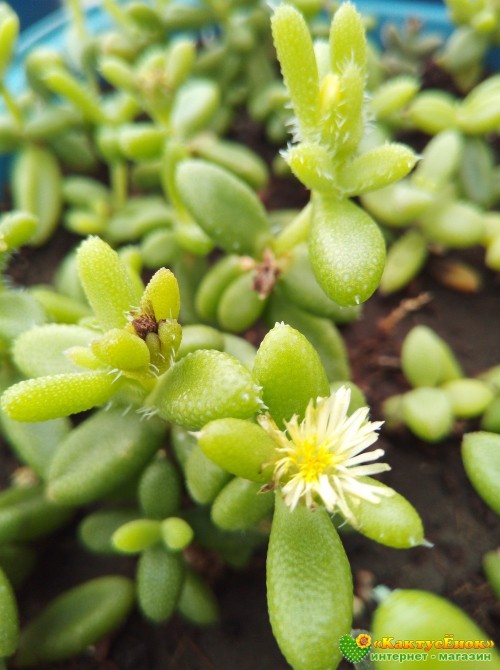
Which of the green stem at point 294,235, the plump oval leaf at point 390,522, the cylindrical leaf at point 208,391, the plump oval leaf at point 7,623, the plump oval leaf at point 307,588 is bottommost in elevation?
the plump oval leaf at point 7,623

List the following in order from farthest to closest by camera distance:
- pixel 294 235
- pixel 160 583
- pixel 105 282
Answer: pixel 294 235
pixel 160 583
pixel 105 282

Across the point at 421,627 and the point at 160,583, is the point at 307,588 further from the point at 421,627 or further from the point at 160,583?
the point at 160,583

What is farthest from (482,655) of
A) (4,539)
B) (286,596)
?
(4,539)

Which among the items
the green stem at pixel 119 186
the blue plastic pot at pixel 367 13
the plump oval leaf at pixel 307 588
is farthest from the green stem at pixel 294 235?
the blue plastic pot at pixel 367 13

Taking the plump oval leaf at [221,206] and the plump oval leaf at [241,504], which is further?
the plump oval leaf at [221,206]

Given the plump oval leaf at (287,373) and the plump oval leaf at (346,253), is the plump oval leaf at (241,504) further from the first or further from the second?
the plump oval leaf at (346,253)

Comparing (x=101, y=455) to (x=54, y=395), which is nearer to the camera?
(x=54, y=395)

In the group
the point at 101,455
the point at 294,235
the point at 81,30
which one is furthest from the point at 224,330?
the point at 81,30
